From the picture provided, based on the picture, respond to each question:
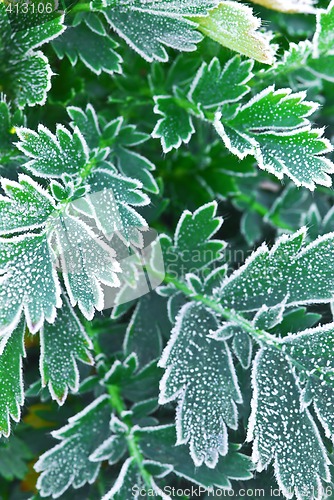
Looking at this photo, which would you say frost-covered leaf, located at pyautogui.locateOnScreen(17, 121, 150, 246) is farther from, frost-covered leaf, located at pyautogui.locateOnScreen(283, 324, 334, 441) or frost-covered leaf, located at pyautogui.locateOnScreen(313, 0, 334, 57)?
frost-covered leaf, located at pyautogui.locateOnScreen(313, 0, 334, 57)

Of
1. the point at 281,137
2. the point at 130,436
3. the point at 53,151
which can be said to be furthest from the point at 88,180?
the point at 130,436

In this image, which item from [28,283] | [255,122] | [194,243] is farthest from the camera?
[194,243]

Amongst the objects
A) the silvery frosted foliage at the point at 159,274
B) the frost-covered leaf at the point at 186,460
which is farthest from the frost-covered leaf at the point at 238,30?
the frost-covered leaf at the point at 186,460

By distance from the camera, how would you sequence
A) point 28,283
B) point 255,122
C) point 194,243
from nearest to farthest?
point 28,283
point 255,122
point 194,243

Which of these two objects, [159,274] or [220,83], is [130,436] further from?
[220,83]

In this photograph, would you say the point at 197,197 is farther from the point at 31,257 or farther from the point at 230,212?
the point at 31,257

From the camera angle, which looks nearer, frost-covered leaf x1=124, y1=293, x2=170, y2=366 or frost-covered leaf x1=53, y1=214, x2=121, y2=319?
frost-covered leaf x1=53, y1=214, x2=121, y2=319

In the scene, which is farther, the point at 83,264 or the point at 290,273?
the point at 290,273
